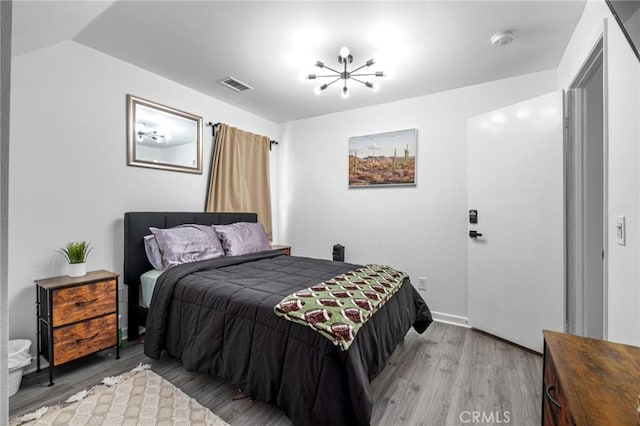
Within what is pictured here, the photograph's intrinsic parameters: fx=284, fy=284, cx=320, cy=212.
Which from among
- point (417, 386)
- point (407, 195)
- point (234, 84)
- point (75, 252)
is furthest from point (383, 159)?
point (75, 252)

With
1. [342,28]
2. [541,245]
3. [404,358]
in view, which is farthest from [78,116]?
[541,245]

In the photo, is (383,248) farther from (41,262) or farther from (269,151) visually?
(41,262)

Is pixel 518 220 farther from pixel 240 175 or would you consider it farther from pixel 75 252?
pixel 75 252

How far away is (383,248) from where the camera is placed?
140 inches

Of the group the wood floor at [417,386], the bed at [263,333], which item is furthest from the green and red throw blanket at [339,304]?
the wood floor at [417,386]

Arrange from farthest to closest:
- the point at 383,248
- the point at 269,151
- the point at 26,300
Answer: the point at 269,151, the point at 383,248, the point at 26,300

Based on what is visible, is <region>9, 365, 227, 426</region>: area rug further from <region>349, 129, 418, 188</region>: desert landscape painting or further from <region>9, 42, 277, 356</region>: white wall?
<region>349, 129, 418, 188</region>: desert landscape painting

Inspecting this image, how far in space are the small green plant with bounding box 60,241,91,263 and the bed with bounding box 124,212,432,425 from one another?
0.34m

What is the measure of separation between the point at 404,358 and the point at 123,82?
3479mm

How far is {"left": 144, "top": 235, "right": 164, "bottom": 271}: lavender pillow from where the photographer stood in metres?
2.55

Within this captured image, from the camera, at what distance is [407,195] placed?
3410 mm

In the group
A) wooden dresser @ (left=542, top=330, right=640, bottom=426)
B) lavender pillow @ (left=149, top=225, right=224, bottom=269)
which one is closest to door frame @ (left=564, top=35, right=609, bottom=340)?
wooden dresser @ (left=542, top=330, right=640, bottom=426)

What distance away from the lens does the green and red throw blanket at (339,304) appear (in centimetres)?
144

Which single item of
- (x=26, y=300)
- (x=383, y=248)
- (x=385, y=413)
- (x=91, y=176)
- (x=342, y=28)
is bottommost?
(x=385, y=413)
